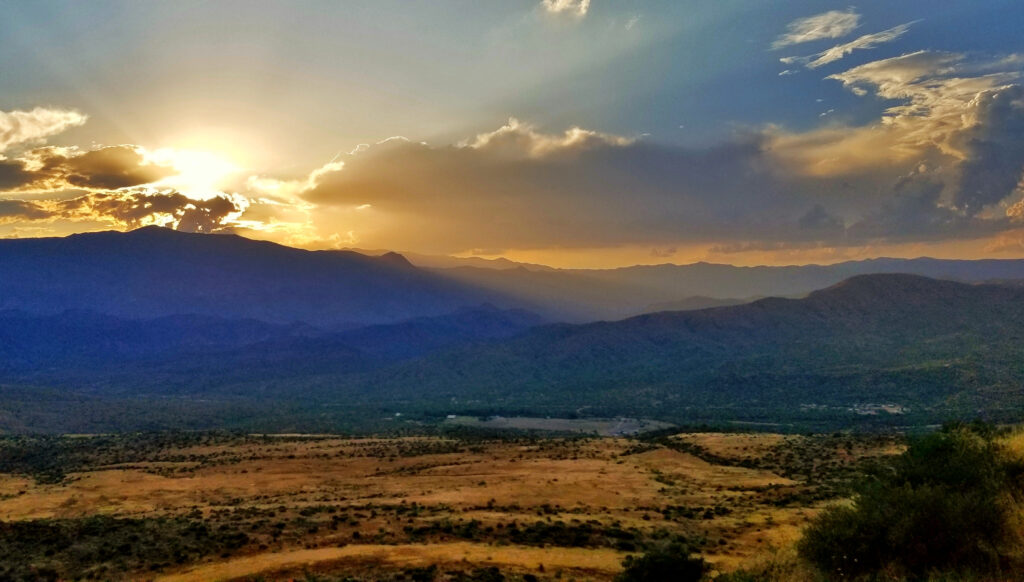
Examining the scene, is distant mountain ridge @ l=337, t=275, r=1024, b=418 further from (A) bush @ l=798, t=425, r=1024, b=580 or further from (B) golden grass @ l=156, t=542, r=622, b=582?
(A) bush @ l=798, t=425, r=1024, b=580

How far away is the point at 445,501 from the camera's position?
3466cm

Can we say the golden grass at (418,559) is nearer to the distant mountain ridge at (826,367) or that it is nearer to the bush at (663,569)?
the bush at (663,569)

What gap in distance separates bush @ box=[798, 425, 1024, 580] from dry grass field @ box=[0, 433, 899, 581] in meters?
4.10

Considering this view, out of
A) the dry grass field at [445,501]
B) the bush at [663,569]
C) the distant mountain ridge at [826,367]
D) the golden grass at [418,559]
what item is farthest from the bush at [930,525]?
the distant mountain ridge at [826,367]

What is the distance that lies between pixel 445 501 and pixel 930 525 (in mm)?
26432

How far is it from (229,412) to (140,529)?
4698 inches

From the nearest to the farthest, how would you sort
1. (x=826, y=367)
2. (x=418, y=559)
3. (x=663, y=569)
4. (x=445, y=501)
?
(x=663, y=569), (x=418, y=559), (x=445, y=501), (x=826, y=367)

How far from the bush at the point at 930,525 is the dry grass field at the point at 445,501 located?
4101 mm

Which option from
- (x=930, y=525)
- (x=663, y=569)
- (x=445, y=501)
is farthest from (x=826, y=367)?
(x=930, y=525)

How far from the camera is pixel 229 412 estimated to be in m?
135

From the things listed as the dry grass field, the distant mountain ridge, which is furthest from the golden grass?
the distant mountain ridge

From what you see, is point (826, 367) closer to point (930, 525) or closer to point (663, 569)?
point (663, 569)

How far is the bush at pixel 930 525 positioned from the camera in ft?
39.7

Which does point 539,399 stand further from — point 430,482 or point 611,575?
point 611,575
